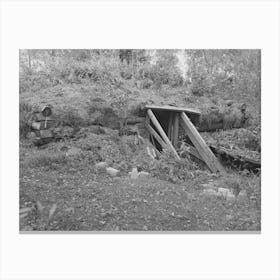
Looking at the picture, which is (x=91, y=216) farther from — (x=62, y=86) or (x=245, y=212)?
(x=62, y=86)

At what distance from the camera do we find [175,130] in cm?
576

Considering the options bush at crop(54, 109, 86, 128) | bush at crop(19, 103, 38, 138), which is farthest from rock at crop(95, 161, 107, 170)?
bush at crop(19, 103, 38, 138)

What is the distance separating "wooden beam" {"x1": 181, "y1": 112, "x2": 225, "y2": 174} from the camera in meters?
5.06

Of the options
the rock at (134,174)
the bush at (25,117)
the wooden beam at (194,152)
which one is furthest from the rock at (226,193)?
the bush at (25,117)

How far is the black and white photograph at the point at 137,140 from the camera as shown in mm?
3535

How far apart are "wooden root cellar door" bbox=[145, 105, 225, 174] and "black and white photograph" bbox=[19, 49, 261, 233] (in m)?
0.02

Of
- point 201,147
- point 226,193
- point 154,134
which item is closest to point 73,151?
point 154,134

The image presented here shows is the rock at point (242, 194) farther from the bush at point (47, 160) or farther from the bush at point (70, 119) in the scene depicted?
the bush at point (70, 119)

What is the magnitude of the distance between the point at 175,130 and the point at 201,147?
2.03 feet

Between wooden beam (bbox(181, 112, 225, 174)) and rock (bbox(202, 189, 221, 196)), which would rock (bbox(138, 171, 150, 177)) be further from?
wooden beam (bbox(181, 112, 225, 174))

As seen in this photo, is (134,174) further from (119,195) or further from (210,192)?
(210,192)
